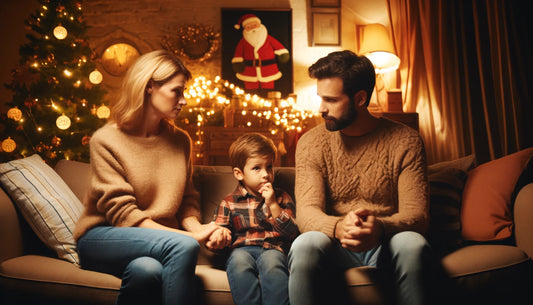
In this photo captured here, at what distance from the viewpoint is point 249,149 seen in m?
1.65

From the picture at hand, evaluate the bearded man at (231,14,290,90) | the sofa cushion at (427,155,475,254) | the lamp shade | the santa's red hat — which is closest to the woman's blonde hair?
the sofa cushion at (427,155,475,254)

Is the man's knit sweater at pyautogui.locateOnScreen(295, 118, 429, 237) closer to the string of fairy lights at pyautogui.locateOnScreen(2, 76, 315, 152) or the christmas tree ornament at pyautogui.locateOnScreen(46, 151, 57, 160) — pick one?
the christmas tree ornament at pyautogui.locateOnScreen(46, 151, 57, 160)

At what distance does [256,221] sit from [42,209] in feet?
2.79

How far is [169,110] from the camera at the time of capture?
159cm

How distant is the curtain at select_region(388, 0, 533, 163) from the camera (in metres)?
2.77

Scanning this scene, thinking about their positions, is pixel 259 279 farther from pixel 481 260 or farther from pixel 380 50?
pixel 380 50

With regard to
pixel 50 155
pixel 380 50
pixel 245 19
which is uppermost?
pixel 245 19

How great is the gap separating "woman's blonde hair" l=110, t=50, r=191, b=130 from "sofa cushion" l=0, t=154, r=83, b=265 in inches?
16.2

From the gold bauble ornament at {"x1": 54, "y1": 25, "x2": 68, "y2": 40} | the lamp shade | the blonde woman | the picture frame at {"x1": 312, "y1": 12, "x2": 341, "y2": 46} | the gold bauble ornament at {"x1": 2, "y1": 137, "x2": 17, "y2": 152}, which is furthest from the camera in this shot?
the picture frame at {"x1": 312, "y1": 12, "x2": 341, "y2": 46}

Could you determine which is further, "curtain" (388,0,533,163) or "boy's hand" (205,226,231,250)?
"curtain" (388,0,533,163)

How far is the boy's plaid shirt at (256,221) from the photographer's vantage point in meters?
1.50

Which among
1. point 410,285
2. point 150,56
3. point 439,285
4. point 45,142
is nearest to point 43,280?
point 150,56

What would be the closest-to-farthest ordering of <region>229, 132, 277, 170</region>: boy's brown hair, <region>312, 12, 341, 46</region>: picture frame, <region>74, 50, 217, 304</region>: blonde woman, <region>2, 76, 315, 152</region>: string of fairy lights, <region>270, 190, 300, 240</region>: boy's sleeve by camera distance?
<region>74, 50, 217, 304</region>: blonde woman
<region>270, 190, 300, 240</region>: boy's sleeve
<region>229, 132, 277, 170</region>: boy's brown hair
<region>2, 76, 315, 152</region>: string of fairy lights
<region>312, 12, 341, 46</region>: picture frame

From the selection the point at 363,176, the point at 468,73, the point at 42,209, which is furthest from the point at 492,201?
the point at 468,73
